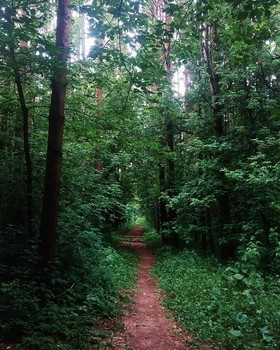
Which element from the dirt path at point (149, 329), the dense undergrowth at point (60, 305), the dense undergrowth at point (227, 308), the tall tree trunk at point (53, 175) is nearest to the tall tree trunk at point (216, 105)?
the dense undergrowth at point (227, 308)

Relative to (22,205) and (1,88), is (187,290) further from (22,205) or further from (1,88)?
(1,88)

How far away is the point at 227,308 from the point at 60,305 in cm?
364

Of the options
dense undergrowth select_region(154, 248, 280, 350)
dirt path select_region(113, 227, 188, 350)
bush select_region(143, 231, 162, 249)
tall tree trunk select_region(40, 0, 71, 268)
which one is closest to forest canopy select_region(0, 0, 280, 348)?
tall tree trunk select_region(40, 0, 71, 268)

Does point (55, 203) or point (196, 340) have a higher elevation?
point (55, 203)

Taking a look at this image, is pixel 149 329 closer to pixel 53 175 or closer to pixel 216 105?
pixel 53 175

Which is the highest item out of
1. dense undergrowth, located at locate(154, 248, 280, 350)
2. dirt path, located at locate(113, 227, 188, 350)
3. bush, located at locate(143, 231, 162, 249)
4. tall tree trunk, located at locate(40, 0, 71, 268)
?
tall tree trunk, located at locate(40, 0, 71, 268)

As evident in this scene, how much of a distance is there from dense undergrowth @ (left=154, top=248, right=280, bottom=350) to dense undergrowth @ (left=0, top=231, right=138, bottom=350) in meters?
1.86

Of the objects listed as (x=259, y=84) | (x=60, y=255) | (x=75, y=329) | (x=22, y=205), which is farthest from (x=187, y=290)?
(x=259, y=84)

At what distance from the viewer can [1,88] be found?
851 cm

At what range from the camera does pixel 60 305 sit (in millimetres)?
6117

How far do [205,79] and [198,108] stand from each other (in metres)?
2.03

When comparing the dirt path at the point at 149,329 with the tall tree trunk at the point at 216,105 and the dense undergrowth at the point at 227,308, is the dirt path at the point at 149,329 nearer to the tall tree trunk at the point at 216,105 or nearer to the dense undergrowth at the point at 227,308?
the dense undergrowth at the point at 227,308

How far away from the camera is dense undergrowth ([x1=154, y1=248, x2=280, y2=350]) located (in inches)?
221

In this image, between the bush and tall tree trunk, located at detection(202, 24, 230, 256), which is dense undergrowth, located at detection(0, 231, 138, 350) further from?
the bush
